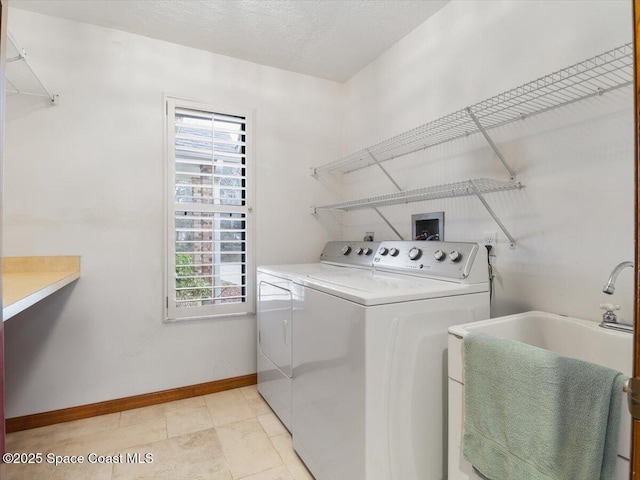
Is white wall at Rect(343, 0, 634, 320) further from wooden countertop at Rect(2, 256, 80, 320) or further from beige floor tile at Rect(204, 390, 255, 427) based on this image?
wooden countertop at Rect(2, 256, 80, 320)

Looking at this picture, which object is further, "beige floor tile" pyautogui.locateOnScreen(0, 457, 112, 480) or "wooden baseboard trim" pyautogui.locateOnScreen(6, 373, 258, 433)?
"wooden baseboard trim" pyautogui.locateOnScreen(6, 373, 258, 433)

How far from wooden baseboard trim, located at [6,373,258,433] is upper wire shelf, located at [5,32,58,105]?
1943mm

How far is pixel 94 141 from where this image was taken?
215 cm

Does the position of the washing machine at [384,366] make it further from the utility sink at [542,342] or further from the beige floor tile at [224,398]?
the beige floor tile at [224,398]

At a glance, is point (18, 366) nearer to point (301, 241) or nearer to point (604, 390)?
point (301, 241)

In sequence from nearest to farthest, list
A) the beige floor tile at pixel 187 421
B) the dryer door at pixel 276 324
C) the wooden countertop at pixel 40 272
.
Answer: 1. the wooden countertop at pixel 40 272
2. the dryer door at pixel 276 324
3. the beige floor tile at pixel 187 421

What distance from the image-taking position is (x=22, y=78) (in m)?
1.84

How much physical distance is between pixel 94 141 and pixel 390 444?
2.43 m

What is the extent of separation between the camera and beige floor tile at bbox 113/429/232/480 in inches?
62.9

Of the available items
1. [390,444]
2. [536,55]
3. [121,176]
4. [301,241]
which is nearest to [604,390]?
[390,444]

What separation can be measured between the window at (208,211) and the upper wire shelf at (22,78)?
0.69m

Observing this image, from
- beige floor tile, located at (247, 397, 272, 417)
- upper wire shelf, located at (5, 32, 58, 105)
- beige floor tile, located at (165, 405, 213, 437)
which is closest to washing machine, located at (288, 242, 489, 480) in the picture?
beige floor tile, located at (247, 397, 272, 417)

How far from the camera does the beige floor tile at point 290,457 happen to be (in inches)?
62.7

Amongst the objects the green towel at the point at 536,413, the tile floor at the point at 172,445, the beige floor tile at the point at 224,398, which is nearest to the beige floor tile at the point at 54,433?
the tile floor at the point at 172,445
